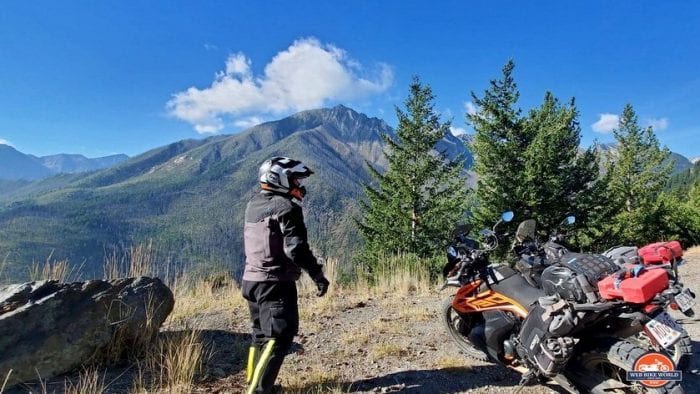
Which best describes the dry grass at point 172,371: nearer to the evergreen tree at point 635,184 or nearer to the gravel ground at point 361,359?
the gravel ground at point 361,359

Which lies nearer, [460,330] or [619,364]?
[619,364]

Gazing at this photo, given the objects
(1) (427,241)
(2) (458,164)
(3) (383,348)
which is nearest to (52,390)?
(3) (383,348)

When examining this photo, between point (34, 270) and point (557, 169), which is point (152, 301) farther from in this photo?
point (557, 169)

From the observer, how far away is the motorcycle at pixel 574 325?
3025 millimetres

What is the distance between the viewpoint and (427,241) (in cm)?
2058

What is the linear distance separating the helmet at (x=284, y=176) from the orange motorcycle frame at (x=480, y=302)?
202cm

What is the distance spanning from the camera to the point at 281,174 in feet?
12.5

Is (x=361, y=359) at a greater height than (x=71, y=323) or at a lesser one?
lesser

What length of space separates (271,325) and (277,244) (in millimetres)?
689

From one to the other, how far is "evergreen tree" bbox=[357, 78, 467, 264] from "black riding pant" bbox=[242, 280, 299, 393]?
16.4 m

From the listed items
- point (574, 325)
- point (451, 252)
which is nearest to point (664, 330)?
point (574, 325)

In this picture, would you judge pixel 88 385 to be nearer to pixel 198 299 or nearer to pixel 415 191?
pixel 198 299

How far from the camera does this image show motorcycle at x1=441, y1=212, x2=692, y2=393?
3.03m

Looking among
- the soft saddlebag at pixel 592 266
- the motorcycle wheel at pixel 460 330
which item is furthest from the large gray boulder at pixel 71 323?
the soft saddlebag at pixel 592 266
